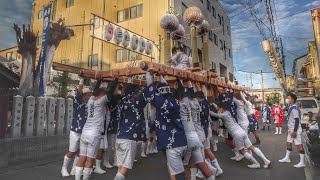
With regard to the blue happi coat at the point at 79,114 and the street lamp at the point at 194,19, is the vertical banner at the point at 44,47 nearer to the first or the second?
the blue happi coat at the point at 79,114

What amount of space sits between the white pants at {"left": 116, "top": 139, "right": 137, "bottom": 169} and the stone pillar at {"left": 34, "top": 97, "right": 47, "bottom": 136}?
449 centimetres

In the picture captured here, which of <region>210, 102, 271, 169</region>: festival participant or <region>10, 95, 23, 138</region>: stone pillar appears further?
<region>10, 95, 23, 138</region>: stone pillar

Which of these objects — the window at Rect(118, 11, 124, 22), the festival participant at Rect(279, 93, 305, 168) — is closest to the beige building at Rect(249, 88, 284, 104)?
the window at Rect(118, 11, 124, 22)

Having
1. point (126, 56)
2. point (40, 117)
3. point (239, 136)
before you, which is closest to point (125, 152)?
point (239, 136)

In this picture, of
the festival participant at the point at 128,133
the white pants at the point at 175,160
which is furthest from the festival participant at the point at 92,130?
the white pants at the point at 175,160

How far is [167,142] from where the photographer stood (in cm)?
409

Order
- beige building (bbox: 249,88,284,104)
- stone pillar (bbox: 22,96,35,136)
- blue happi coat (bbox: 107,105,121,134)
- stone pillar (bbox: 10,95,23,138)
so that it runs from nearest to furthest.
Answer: blue happi coat (bbox: 107,105,121,134)
stone pillar (bbox: 10,95,23,138)
stone pillar (bbox: 22,96,35,136)
beige building (bbox: 249,88,284,104)

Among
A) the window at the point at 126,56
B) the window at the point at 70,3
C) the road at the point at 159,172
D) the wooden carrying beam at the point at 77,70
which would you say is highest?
the window at the point at 70,3

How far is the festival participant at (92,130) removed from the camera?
16.7 ft

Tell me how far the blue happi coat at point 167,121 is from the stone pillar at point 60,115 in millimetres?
5688

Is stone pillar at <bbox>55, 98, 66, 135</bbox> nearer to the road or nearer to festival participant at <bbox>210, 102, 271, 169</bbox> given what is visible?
the road

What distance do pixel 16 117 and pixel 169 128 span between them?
5.51 m

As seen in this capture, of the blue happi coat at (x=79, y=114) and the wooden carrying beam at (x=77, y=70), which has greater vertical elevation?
the wooden carrying beam at (x=77, y=70)

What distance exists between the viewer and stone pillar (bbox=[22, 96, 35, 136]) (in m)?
7.55
